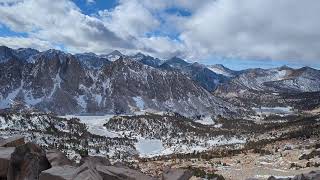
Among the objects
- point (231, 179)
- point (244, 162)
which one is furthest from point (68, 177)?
point (244, 162)

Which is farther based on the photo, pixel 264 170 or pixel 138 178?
pixel 264 170

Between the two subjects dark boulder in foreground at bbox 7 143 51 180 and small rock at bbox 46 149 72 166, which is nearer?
dark boulder in foreground at bbox 7 143 51 180

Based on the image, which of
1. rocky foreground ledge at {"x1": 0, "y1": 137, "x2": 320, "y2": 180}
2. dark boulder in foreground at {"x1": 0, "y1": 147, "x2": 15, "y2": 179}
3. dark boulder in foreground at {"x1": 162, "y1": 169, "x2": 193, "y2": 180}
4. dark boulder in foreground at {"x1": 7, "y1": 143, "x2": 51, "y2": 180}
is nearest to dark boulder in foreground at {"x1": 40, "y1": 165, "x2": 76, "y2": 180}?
rocky foreground ledge at {"x1": 0, "y1": 137, "x2": 320, "y2": 180}

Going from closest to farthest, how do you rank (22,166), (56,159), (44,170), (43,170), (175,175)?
(44,170), (22,166), (43,170), (56,159), (175,175)

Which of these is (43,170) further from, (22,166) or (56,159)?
(56,159)

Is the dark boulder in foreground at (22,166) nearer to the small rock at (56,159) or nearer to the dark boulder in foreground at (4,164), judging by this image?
the dark boulder in foreground at (4,164)

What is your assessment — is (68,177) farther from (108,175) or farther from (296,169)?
(296,169)

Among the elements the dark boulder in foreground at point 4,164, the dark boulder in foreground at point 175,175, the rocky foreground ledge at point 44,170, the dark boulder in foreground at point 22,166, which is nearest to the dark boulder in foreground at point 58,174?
the rocky foreground ledge at point 44,170

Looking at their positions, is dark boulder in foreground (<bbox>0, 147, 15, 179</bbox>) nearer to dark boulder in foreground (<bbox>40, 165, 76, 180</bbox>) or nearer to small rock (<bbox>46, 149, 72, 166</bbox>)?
small rock (<bbox>46, 149, 72, 166</bbox>)

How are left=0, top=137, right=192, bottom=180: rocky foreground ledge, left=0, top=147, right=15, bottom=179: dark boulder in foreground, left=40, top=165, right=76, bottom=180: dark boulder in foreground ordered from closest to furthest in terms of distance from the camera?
left=40, top=165, right=76, bottom=180: dark boulder in foreground, left=0, top=137, right=192, bottom=180: rocky foreground ledge, left=0, top=147, right=15, bottom=179: dark boulder in foreground

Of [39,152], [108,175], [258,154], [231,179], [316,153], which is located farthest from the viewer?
[258,154]

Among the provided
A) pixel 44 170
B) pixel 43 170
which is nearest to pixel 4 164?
pixel 43 170
